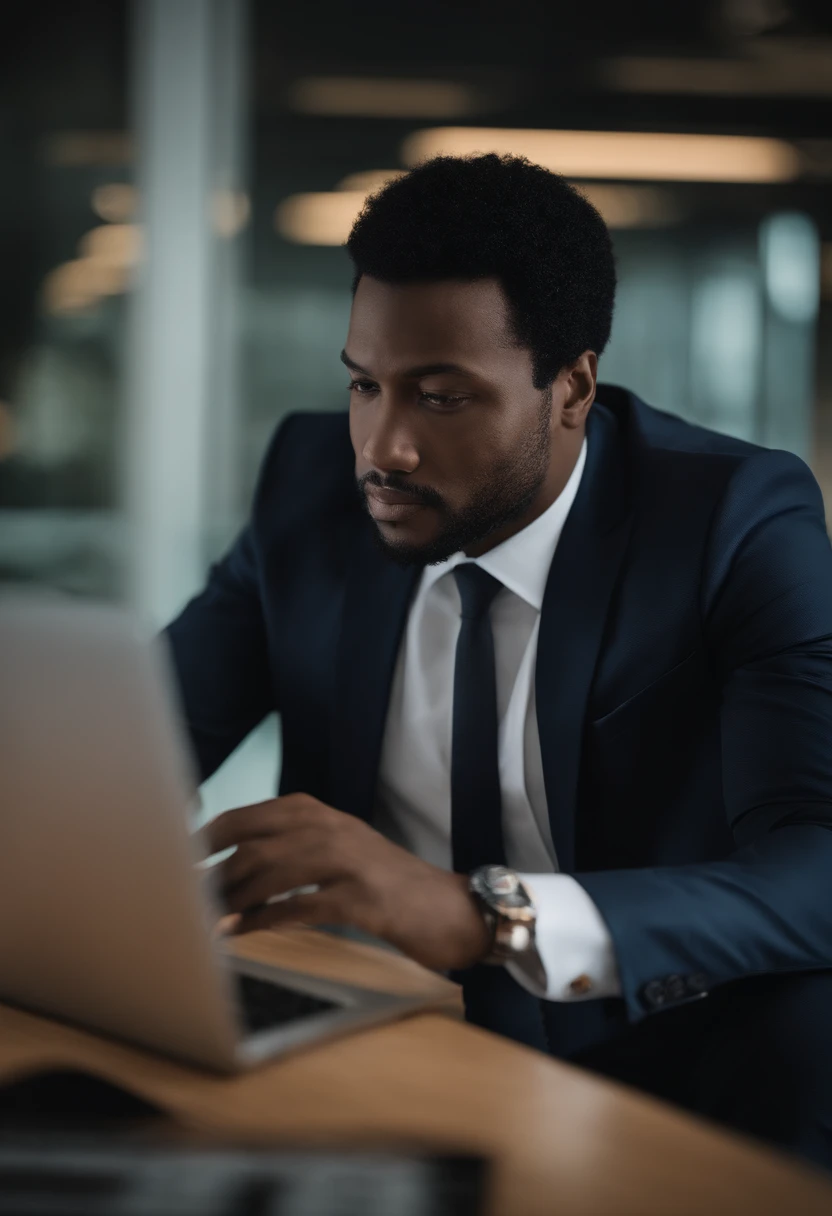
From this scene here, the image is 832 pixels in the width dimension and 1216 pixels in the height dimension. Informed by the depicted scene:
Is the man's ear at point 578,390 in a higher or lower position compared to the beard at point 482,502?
higher

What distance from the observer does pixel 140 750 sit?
673 millimetres

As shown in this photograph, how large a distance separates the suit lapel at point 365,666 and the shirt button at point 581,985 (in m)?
0.58

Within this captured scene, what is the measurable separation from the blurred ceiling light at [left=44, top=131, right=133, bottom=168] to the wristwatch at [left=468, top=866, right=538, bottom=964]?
275 centimetres

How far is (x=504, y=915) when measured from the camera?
93 cm

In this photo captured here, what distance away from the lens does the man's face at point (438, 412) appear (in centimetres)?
142

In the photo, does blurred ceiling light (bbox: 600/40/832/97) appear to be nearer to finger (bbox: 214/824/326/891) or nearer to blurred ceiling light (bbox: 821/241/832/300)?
blurred ceiling light (bbox: 821/241/832/300)

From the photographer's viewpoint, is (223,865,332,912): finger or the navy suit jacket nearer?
(223,865,332,912): finger

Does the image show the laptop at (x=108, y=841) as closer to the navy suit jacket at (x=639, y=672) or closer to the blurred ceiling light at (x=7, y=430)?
the navy suit jacket at (x=639, y=672)

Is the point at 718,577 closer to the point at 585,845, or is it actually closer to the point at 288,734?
the point at 585,845

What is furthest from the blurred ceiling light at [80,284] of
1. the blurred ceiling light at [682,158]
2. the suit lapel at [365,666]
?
the suit lapel at [365,666]

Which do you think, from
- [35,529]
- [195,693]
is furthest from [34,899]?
[35,529]

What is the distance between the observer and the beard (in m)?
1.46

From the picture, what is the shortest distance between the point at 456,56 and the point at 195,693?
7.04ft

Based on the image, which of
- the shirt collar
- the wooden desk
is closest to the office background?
the shirt collar
